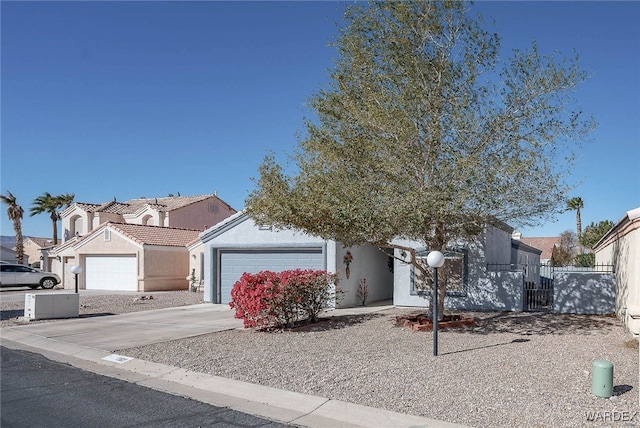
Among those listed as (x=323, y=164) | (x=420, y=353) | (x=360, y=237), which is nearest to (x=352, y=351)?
(x=420, y=353)

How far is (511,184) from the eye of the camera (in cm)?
1118

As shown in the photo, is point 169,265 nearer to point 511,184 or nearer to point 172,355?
point 172,355

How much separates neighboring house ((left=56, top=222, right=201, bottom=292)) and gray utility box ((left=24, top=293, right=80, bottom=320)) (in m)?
10.3

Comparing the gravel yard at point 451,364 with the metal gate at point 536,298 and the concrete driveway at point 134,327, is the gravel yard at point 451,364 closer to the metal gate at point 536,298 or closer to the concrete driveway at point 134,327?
the concrete driveway at point 134,327

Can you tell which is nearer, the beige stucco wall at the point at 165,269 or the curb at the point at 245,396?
the curb at the point at 245,396

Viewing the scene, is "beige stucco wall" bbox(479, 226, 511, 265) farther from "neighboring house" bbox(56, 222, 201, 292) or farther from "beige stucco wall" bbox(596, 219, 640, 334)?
"neighboring house" bbox(56, 222, 201, 292)

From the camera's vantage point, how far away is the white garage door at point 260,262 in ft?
58.7

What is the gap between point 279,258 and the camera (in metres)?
18.6

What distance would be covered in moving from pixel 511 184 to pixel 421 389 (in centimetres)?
558

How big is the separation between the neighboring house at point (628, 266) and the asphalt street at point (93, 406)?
27.9ft

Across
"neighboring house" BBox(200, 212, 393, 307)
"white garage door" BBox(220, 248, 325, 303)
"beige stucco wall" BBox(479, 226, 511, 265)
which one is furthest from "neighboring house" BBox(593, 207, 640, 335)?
"white garage door" BBox(220, 248, 325, 303)

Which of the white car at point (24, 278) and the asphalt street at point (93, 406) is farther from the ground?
the asphalt street at point (93, 406)

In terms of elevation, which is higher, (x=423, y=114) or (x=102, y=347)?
(x=423, y=114)

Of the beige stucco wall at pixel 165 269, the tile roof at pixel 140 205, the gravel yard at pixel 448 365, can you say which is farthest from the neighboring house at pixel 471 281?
the tile roof at pixel 140 205
